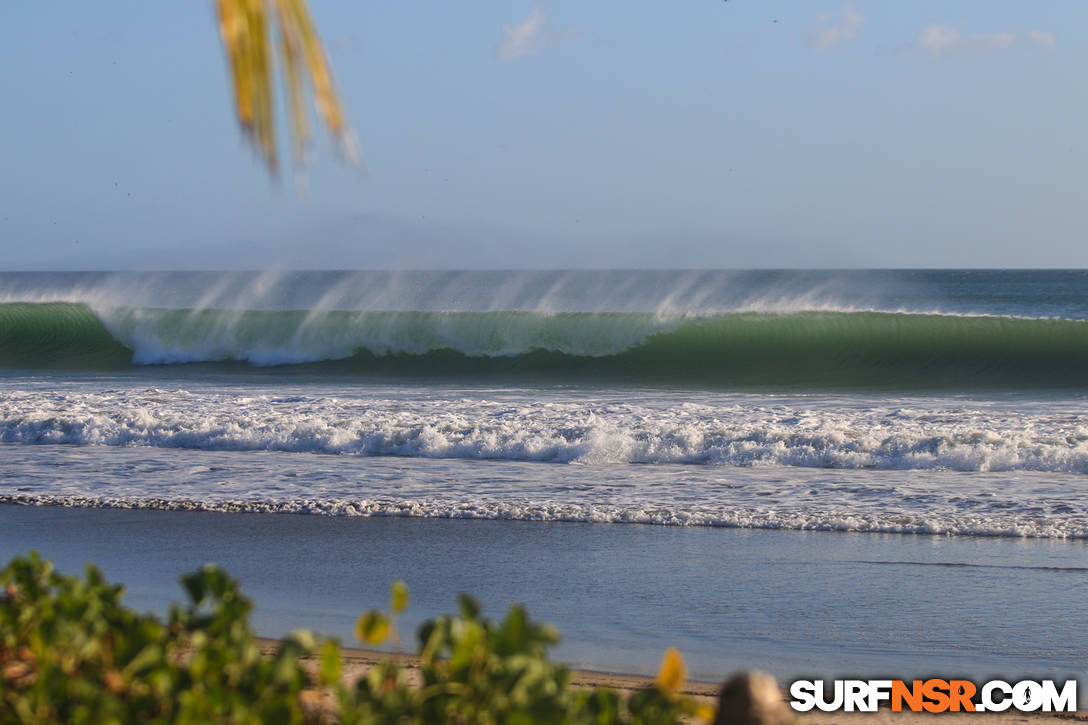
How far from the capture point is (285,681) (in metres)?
1.77

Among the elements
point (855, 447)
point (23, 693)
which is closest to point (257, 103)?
point (23, 693)

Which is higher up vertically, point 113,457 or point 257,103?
point 257,103

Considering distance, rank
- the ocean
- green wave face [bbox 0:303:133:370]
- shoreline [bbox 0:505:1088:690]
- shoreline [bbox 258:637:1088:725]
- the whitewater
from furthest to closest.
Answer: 1. green wave face [bbox 0:303:133:370]
2. the whitewater
3. the ocean
4. shoreline [bbox 0:505:1088:690]
5. shoreline [bbox 258:637:1088:725]

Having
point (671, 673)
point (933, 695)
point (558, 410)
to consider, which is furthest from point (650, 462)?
point (671, 673)

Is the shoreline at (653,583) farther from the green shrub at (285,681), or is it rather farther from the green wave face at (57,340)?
the green wave face at (57,340)

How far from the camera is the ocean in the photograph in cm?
507

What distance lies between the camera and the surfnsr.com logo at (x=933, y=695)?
12.4 feet

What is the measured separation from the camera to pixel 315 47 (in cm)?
168

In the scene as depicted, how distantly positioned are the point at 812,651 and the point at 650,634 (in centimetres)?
66

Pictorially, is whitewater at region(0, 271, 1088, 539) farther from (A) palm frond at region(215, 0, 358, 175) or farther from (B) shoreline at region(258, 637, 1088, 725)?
(A) palm frond at region(215, 0, 358, 175)

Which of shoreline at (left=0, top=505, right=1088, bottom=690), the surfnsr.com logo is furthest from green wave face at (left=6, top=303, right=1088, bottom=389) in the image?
the surfnsr.com logo

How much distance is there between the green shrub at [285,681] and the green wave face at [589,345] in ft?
52.4

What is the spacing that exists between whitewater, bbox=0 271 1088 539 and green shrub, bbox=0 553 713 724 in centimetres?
510

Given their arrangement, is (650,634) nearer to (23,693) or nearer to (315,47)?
(23,693)
